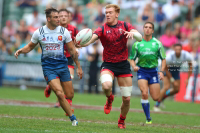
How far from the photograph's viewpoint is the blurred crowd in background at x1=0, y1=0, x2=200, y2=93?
20.8m

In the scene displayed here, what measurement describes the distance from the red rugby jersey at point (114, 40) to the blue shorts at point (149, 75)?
204 centimetres

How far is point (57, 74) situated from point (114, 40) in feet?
4.89

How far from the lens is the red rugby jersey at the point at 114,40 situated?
26.9 feet

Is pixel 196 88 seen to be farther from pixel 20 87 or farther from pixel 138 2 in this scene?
pixel 20 87

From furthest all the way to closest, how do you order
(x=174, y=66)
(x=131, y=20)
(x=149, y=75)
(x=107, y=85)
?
1. (x=131, y=20)
2. (x=174, y=66)
3. (x=149, y=75)
4. (x=107, y=85)

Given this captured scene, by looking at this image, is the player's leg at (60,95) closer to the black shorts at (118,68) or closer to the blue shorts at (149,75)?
the black shorts at (118,68)

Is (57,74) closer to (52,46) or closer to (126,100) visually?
(52,46)

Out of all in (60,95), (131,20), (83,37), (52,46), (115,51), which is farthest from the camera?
(131,20)

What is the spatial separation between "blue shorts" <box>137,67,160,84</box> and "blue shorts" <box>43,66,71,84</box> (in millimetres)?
2676

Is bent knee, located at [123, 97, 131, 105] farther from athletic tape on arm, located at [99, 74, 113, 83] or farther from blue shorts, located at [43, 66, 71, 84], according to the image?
blue shorts, located at [43, 66, 71, 84]

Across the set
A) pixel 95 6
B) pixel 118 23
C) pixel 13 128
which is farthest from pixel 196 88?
pixel 13 128

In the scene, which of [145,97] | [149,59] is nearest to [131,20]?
[149,59]

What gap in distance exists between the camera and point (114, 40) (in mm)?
8227

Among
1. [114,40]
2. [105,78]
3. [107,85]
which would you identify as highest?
[114,40]
